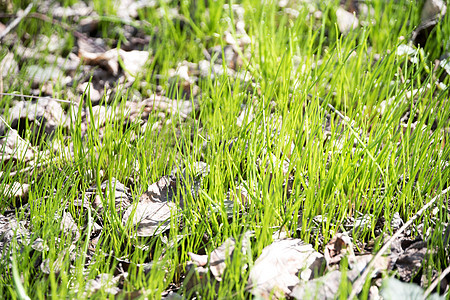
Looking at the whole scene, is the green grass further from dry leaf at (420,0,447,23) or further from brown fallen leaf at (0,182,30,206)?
dry leaf at (420,0,447,23)

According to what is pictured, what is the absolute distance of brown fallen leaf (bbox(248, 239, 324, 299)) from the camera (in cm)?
121

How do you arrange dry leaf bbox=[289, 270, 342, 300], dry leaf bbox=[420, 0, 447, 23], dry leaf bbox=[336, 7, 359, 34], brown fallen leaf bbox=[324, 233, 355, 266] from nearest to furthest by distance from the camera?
1. dry leaf bbox=[289, 270, 342, 300]
2. brown fallen leaf bbox=[324, 233, 355, 266]
3. dry leaf bbox=[420, 0, 447, 23]
4. dry leaf bbox=[336, 7, 359, 34]

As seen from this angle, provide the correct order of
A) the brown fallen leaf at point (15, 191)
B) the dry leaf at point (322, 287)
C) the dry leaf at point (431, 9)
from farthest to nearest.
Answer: the dry leaf at point (431, 9), the brown fallen leaf at point (15, 191), the dry leaf at point (322, 287)

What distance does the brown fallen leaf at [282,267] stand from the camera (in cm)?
121

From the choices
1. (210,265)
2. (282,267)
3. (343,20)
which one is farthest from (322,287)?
(343,20)

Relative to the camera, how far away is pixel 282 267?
1.27 meters

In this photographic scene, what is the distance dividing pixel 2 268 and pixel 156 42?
1527mm

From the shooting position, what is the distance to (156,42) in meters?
2.48

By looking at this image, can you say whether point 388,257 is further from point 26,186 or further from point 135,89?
point 135,89

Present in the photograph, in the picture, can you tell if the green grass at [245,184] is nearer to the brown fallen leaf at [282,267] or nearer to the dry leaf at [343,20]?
the brown fallen leaf at [282,267]

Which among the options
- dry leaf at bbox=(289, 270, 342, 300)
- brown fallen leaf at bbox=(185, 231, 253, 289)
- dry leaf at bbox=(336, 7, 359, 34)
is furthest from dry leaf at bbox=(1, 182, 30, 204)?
dry leaf at bbox=(336, 7, 359, 34)

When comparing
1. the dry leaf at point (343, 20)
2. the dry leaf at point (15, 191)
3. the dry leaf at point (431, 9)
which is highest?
the dry leaf at point (431, 9)

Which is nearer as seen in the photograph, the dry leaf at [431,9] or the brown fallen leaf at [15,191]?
the brown fallen leaf at [15,191]

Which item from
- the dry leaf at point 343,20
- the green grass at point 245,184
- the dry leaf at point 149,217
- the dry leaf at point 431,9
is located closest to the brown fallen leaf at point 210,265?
the green grass at point 245,184
